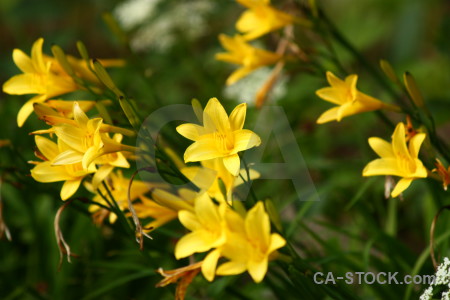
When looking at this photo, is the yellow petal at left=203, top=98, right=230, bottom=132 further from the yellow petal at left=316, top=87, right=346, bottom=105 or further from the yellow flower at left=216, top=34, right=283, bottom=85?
the yellow flower at left=216, top=34, right=283, bottom=85

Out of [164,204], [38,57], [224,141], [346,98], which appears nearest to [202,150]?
[224,141]

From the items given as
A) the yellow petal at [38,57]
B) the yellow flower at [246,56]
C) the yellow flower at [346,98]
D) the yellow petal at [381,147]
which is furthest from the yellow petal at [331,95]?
the yellow petal at [38,57]

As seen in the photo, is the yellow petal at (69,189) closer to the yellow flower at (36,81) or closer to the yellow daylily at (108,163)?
the yellow daylily at (108,163)

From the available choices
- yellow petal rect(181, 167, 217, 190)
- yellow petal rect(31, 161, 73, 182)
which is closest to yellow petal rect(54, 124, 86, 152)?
yellow petal rect(31, 161, 73, 182)

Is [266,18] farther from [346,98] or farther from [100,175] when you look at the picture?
[100,175]

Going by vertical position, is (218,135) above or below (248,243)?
above

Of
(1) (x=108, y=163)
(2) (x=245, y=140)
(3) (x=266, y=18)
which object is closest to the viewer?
(2) (x=245, y=140)

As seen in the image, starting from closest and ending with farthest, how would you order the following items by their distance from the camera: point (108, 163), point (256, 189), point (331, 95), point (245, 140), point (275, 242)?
point (275, 242), point (245, 140), point (108, 163), point (331, 95), point (256, 189)
